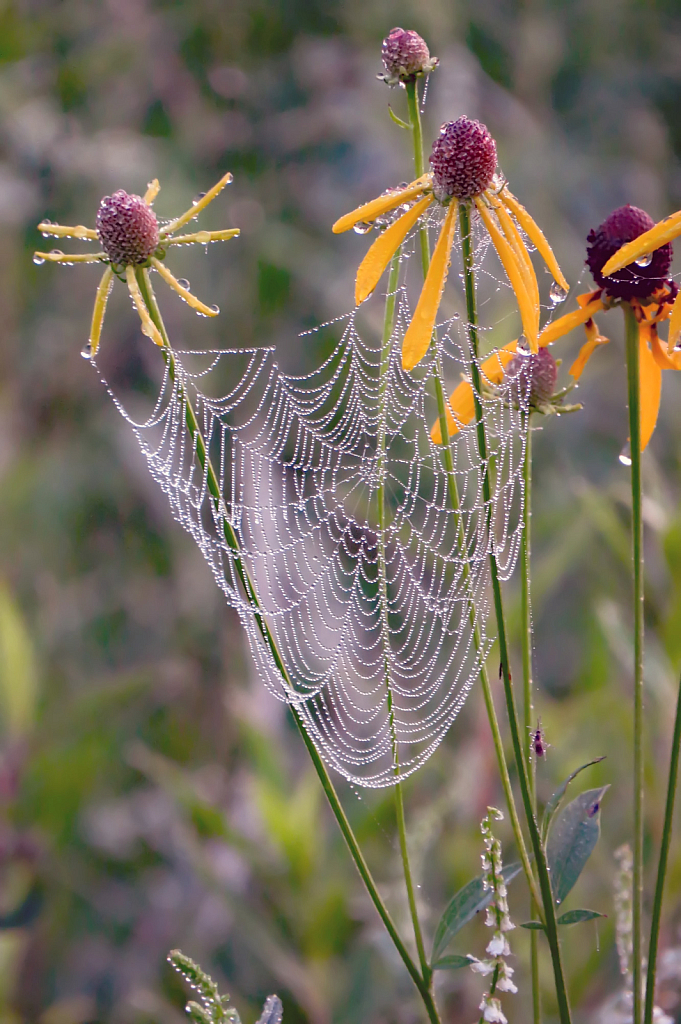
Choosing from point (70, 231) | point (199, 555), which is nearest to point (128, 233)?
point (70, 231)

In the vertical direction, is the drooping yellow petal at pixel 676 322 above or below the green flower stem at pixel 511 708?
above

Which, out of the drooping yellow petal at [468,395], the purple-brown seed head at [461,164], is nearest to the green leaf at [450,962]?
the drooping yellow petal at [468,395]

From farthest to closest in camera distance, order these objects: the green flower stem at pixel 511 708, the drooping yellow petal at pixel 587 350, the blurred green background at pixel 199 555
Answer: the blurred green background at pixel 199 555 → the drooping yellow petal at pixel 587 350 → the green flower stem at pixel 511 708

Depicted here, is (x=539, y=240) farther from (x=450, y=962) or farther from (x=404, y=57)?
(x=450, y=962)

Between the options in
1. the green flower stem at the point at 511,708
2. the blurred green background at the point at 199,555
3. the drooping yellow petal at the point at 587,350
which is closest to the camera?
the green flower stem at the point at 511,708

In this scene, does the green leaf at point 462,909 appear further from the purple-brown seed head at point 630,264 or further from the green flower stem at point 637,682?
the purple-brown seed head at point 630,264

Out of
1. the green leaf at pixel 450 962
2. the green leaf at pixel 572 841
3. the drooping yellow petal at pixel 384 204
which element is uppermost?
the drooping yellow petal at pixel 384 204

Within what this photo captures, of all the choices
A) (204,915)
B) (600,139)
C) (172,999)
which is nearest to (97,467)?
(204,915)
